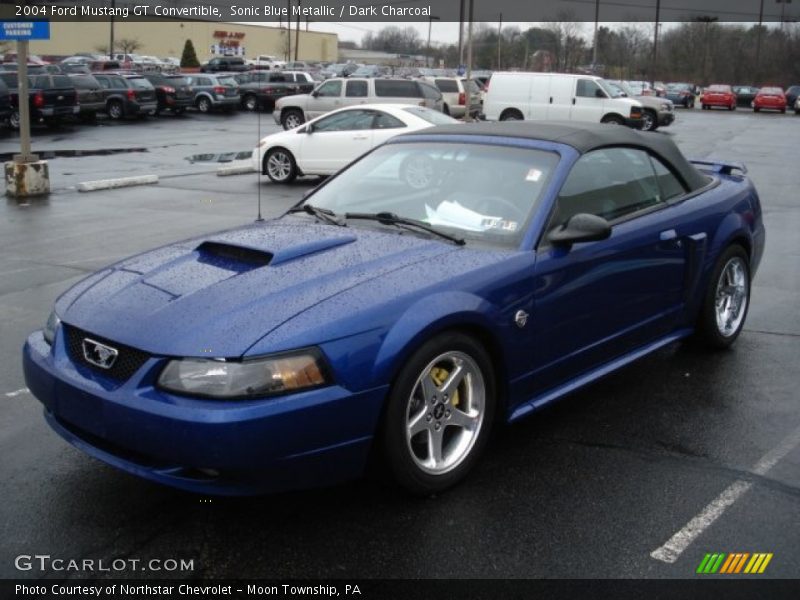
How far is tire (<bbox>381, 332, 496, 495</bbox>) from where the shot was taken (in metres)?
3.42

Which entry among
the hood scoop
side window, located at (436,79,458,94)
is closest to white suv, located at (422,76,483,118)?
side window, located at (436,79,458,94)

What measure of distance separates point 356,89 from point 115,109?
1258 centimetres

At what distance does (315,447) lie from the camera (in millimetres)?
3188

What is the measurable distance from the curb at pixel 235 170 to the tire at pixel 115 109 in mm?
18653

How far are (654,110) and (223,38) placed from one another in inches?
3018

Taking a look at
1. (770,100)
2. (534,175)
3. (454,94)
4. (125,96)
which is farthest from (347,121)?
(770,100)

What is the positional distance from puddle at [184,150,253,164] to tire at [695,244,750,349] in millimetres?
15324

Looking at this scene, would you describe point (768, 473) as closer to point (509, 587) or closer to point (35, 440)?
point (509, 587)

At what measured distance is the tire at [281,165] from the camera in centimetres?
1558

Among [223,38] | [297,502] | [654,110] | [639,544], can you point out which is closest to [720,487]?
[639,544]

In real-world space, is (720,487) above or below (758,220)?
below

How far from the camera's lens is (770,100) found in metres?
48.7

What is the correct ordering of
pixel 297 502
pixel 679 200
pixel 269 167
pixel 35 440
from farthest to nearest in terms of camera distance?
pixel 269 167 → pixel 679 200 → pixel 35 440 → pixel 297 502

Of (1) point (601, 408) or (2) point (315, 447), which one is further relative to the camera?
(1) point (601, 408)
